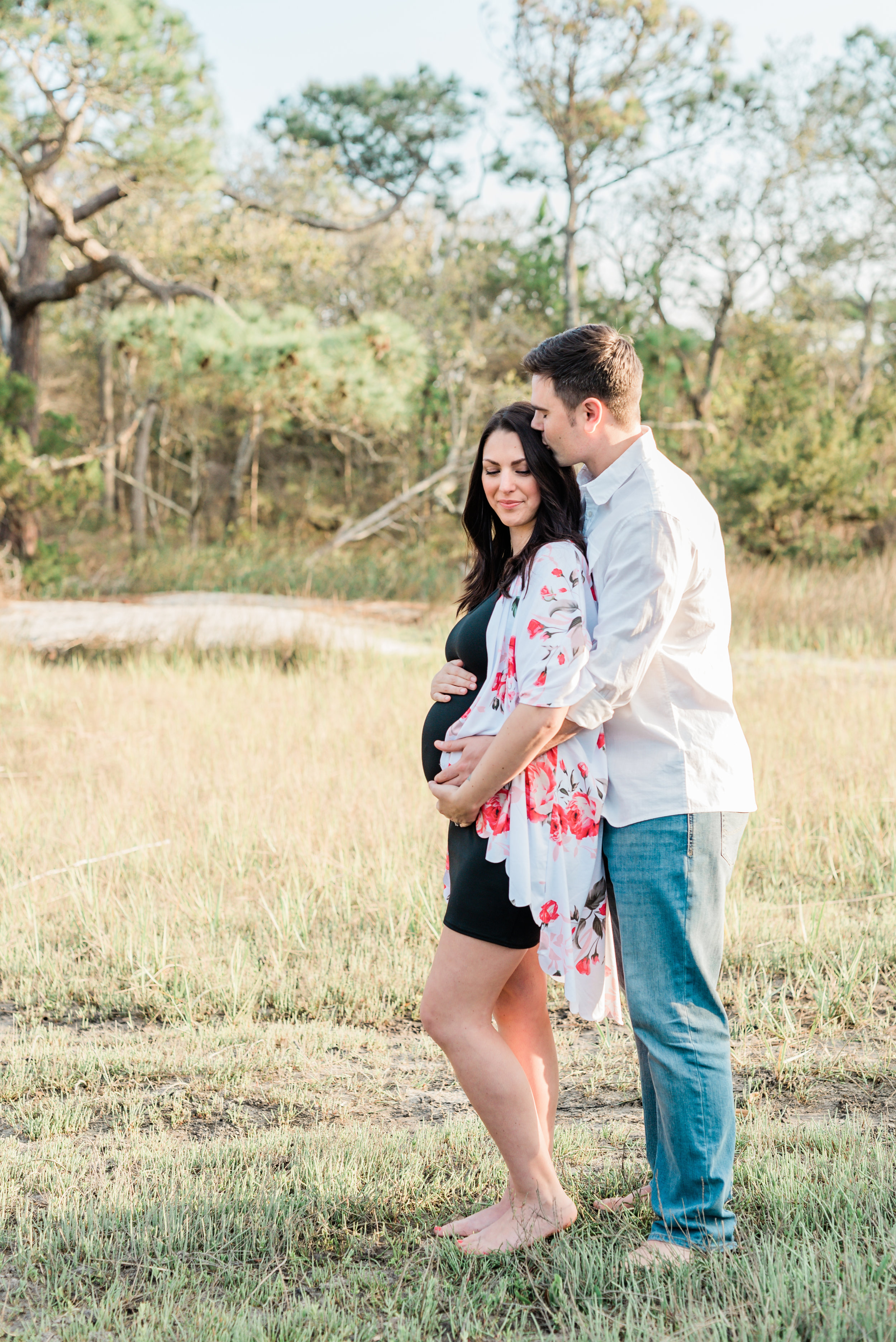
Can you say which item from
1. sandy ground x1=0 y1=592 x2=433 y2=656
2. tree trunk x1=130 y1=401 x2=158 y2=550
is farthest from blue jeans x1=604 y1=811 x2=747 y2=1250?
tree trunk x1=130 y1=401 x2=158 y2=550

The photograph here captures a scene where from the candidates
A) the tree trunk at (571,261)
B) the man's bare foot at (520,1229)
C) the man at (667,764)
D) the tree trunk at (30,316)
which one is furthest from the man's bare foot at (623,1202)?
the tree trunk at (571,261)

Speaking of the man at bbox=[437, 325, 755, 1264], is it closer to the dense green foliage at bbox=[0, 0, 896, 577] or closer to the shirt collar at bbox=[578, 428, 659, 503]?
the shirt collar at bbox=[578, 428, 659, 503]

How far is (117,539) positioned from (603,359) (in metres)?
21.8

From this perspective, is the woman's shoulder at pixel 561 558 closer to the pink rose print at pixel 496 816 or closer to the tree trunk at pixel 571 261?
the pink rose print at pixel 496 816

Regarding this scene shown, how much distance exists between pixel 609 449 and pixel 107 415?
928 inches

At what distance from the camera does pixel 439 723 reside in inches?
93.7

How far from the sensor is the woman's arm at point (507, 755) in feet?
6.75

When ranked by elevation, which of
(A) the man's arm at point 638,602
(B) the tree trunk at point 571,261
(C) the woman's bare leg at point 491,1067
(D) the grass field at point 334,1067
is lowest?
(D) the grass field at point 334,1067

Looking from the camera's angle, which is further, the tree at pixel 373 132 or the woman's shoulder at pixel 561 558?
the tree at pixel 373 132

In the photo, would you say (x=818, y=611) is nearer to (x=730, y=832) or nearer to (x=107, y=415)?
(x=730, y=832)

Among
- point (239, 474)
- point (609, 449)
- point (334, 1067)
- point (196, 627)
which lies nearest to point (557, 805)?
point (609, 449)

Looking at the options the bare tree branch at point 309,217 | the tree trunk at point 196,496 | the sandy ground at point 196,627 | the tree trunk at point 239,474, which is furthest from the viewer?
the tree trunk at point 239,474

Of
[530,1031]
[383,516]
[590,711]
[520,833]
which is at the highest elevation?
[383,516]

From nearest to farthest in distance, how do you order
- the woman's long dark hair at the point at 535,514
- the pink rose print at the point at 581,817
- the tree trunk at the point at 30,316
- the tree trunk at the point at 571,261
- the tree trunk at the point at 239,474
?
the pink rose print at the point at 581,817 < the woman's long dark hair at the point at 535,514 < the tree trunk at the point at 30,316 < the tree trunk at the point at 571,261 < the tree trunk at the point at 239,474
